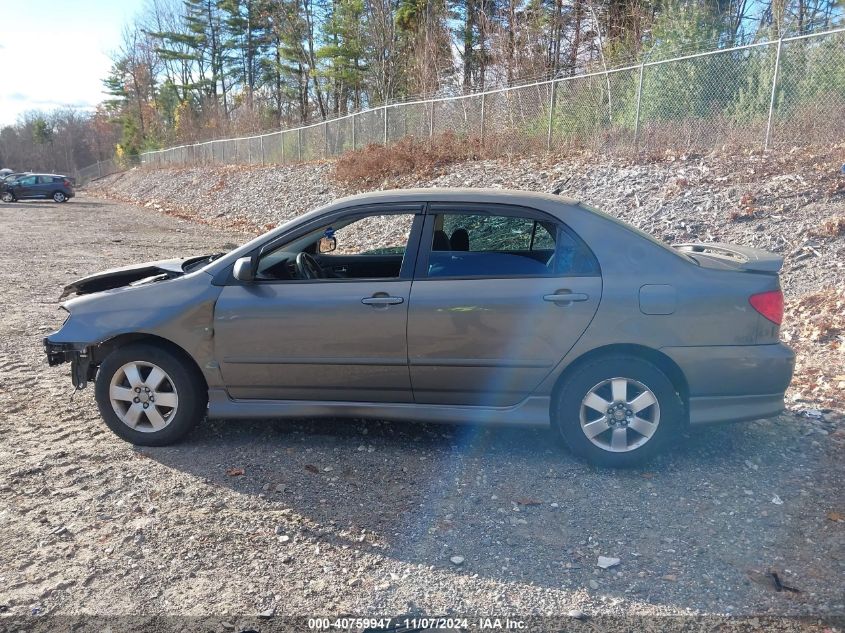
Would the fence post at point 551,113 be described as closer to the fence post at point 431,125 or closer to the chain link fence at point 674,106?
the chain link fence at point 674,106

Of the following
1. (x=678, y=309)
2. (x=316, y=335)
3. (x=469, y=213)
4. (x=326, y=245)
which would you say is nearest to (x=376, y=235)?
(x=326, y=245)

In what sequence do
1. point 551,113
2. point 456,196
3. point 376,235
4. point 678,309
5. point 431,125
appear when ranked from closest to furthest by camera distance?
1. point 678,309
2. point 456,196
3. point 376,235
4. point 551,113
5. point 431,125

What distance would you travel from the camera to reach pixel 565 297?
3.90 metres

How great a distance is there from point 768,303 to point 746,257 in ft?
1.34

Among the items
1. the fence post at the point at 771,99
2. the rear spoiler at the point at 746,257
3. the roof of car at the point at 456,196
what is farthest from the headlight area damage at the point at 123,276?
the fence post at the point at 771,99

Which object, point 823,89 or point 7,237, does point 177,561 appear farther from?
point 7,237

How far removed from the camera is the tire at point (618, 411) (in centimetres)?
389

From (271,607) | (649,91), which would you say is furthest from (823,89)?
(271,607)

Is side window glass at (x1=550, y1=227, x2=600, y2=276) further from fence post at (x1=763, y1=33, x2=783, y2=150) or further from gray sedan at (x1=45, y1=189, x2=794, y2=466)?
fence post at (x1=763, y1=33, x2=783, y2=150)

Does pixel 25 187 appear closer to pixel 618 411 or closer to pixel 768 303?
pixel 618 411

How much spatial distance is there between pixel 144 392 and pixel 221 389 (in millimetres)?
524

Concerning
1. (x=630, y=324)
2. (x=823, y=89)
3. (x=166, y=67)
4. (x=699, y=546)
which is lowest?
(x=699, y=546)

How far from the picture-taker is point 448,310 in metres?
3.97

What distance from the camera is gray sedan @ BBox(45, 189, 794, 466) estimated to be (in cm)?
388
